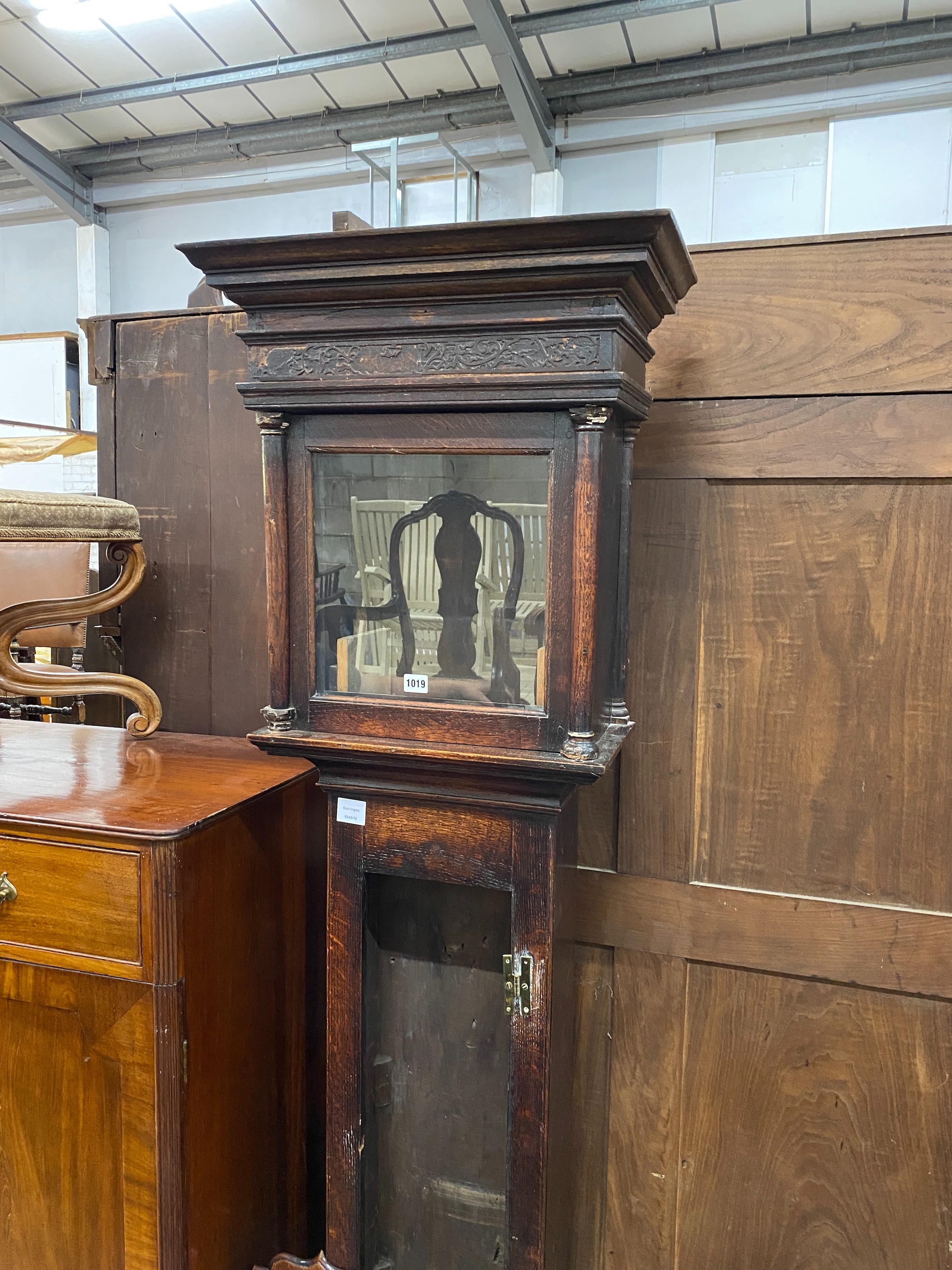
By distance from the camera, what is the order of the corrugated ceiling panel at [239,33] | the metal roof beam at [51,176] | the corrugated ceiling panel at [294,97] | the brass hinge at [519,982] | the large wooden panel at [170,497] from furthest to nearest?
the metal roof beam at [51,176] < the corrugated ceiling panel at [294,97] < the corrugated ceiling panel at [239,33] < the large wooden panel at [170,497] < the brass hinge at [519,982]

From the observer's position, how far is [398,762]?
1054mm

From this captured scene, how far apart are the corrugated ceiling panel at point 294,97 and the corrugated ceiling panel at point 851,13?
1.97 m

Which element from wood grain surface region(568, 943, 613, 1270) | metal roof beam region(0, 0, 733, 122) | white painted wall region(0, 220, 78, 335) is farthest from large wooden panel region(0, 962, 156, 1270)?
white painted wall region(0, 220, 78, 335)

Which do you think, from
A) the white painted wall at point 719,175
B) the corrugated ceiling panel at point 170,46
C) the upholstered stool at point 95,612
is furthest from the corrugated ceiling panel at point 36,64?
the upholstered stool at point 95,612

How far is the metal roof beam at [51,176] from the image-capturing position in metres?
4.19

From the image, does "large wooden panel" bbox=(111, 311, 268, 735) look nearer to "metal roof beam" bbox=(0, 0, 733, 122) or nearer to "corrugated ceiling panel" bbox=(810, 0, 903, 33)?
"metal roof beam" bbox=(0, 0, 733, 122)

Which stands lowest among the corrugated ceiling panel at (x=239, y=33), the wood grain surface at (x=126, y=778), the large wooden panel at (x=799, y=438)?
the wood grain surface at (x=126, y=778)

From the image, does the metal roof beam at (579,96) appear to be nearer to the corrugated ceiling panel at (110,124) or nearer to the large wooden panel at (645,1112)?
the corrugated ceiling panel at (110,124)

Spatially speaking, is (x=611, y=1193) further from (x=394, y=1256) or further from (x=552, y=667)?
(x=552, y=667)

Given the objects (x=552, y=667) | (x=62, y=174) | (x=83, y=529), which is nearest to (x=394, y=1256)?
(x=552, y=667)

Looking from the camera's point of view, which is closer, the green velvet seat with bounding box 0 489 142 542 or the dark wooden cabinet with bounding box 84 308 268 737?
the green velvet seat with bounding box 0 489 142 542

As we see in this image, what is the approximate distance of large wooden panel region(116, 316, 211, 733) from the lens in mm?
1513

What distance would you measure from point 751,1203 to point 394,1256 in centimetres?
52

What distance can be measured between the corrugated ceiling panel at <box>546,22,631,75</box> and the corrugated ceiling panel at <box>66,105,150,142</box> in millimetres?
2050
